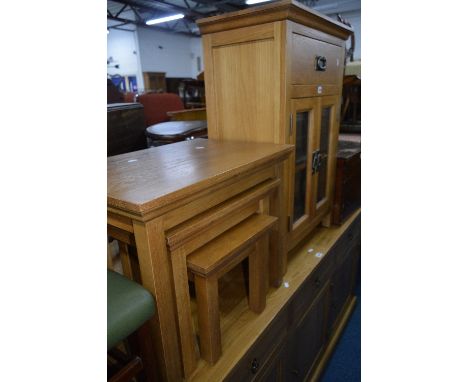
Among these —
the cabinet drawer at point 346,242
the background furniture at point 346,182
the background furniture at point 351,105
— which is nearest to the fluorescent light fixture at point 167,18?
the background furniture at point 351,105

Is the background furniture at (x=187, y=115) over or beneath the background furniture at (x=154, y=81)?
beneath

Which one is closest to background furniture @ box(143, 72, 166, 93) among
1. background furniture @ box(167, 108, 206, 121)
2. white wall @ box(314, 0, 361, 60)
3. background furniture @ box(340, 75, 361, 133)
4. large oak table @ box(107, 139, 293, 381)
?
white wall @ box(314, 0, 361, 60)

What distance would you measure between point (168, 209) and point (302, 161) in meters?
0.86

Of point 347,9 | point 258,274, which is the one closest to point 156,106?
point 258,274

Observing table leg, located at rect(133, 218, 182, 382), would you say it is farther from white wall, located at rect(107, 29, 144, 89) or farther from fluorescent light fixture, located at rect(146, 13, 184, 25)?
white wall, located at rect(107, 29, 144, 89)

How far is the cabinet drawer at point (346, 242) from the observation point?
5.59 feet

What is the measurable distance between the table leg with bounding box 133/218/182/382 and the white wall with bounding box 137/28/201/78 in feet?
35.5

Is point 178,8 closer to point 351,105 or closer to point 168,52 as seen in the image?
point 168,52

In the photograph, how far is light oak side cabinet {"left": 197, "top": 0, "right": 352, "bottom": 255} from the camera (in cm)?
107

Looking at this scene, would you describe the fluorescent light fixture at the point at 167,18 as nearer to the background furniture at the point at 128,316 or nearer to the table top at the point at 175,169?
the table top at the point at 175,169

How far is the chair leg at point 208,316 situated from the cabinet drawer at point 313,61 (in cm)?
76
